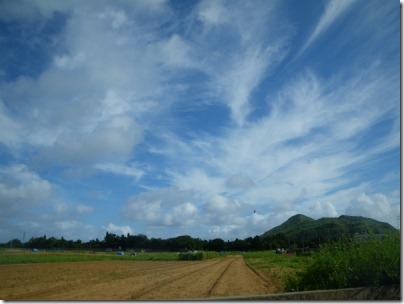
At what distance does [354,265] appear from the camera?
7.64 metres

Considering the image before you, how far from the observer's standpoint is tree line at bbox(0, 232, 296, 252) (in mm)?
86188

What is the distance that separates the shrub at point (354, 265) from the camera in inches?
284

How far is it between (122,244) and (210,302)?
89.4 m

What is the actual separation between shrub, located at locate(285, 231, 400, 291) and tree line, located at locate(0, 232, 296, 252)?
78.0 m

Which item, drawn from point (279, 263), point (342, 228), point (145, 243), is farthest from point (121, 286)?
point (145, 243)

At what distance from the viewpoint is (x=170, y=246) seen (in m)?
90.9

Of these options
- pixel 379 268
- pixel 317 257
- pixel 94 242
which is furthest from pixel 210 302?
pixel 94 242

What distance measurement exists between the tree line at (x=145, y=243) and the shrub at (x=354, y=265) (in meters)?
78.0

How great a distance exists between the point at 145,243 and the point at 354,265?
8472 centimetres

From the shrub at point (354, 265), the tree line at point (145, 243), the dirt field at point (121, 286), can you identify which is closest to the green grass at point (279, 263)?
the dirt field at point (121, 286)

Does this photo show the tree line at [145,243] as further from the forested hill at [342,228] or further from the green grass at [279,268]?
the green grass at [279,268]

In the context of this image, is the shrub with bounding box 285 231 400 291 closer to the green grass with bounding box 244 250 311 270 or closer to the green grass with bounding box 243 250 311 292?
the green grass with bounding box 243 250 311 292

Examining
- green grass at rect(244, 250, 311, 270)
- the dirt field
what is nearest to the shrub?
the dirt field

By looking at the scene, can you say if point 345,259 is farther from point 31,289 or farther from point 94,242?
point 94,242
